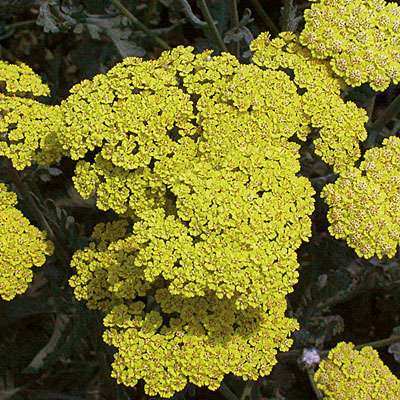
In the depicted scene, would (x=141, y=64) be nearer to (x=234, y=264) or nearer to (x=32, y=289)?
(x=234, y=264)

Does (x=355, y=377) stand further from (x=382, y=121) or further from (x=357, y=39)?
(x=357, y=39)

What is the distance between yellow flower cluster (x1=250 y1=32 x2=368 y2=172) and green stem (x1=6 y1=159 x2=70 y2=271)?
1555 mm

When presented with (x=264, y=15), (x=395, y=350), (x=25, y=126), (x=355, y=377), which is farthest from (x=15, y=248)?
(x=264, y=15)

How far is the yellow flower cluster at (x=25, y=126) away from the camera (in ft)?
10.7

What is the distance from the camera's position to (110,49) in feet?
16.0

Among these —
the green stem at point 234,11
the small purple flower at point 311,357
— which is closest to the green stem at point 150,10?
the green stem at point 234,11

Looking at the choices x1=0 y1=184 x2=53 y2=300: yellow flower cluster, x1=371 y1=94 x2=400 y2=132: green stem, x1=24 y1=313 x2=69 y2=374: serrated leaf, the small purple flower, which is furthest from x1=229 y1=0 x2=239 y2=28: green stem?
x1=24 y1=313 x2=69 y2=374: serrated leaf

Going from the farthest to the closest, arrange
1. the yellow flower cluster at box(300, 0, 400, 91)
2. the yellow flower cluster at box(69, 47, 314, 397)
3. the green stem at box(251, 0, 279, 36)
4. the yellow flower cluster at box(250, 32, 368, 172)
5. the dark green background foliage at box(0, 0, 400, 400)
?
the green stem at box(251, 0, 279, 36)
the dark green background foliage at box(0, 0, 400, 400)
the yellow flower cluster at box(300, 0, 400, 91)
the yellow flower cluster at box(250, 32, 368, 172)
the yellow flower cluster at box(69, 47, 314, 397)

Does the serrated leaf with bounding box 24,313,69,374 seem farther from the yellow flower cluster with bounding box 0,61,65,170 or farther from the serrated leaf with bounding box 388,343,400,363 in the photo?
the serrated leaf with bounding box 388,343,400,363

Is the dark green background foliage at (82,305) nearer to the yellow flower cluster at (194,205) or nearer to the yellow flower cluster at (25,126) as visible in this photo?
the yellow flower cluster at (25,126)

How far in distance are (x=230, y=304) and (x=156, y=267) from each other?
1.53 feet

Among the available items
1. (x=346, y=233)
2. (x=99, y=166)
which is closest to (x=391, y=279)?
(x=346, y=233)

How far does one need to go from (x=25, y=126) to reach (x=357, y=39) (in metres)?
1.91

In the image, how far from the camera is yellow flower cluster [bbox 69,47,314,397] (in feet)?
9.23
